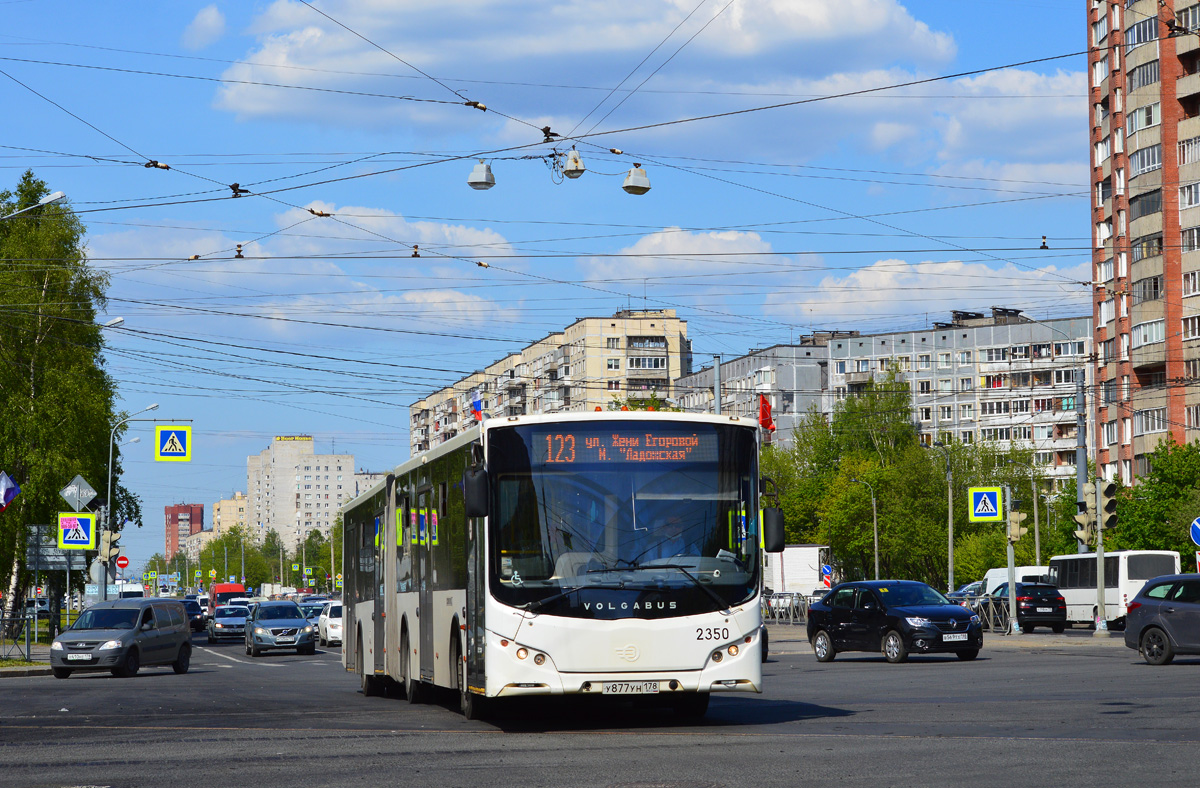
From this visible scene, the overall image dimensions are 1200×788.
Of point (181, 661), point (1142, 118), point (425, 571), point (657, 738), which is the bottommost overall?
point (181, 661)

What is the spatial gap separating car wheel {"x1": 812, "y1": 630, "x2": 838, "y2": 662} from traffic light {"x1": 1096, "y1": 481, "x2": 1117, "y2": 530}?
8222 mm

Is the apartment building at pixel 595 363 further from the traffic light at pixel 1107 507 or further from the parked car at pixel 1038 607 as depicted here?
the traffic light at pixel 1107 507

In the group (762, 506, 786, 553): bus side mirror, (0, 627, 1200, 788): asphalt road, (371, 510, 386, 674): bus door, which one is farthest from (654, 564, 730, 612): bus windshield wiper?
(371, 510, 386, 674): bus door

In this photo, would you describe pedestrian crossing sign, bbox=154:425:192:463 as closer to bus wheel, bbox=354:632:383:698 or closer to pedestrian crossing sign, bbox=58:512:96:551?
pedestrian crossing sign, bbox=58:512:96:551

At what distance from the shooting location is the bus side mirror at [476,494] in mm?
13891

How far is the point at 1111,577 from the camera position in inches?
1975

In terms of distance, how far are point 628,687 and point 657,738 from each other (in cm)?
60

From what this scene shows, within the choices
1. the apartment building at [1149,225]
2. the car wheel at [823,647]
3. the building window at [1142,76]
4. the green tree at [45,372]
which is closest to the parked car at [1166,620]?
the car wheel at [823,647]

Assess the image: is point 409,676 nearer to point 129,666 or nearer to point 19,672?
point 129,666

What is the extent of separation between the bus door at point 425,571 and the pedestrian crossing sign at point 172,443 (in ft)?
91.1

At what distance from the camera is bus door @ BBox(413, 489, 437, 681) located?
1734 centimetres

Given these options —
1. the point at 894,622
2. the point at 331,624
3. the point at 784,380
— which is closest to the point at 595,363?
Result: the point at 784,380

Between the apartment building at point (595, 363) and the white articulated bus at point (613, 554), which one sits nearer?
the white articulated bus at point (613, 554)

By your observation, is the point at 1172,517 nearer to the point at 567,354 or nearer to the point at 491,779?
the point at 491,779
